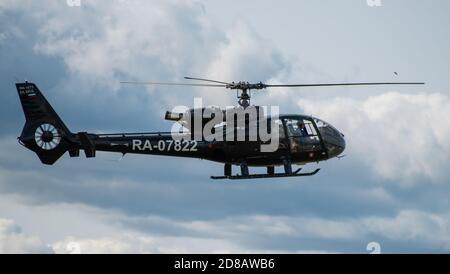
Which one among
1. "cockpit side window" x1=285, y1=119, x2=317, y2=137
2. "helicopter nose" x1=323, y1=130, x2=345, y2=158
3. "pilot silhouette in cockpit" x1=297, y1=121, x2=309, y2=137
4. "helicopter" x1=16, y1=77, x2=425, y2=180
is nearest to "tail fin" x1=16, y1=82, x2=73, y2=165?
"helicopter" x1=16, y1=77, x2=425, y2=180

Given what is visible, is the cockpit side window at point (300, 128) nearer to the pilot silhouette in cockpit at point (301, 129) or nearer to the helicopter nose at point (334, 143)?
the pilot silhouette in cockpit at point (301, 129)

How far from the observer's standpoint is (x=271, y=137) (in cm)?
6944

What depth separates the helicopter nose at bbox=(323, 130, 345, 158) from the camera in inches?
2785

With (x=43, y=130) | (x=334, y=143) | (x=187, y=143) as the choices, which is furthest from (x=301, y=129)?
(x=43, y=130)

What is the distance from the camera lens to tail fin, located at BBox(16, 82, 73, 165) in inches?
2707

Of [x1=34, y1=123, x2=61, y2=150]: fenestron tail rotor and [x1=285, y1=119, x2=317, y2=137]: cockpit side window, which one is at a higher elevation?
[x1=285, y1=119, x2=317, y2=137]: cockpit side window

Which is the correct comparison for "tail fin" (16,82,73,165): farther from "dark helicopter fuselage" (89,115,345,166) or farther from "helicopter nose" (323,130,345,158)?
"helicopter nose" (323,130,345,158)

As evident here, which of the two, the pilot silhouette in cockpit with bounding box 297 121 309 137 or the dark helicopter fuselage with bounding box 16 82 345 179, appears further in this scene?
the pilot silhouette in cockpit with bounding box 297 121 309 137

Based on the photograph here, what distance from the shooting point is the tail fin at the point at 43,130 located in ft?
226

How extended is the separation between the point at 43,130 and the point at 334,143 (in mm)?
18349

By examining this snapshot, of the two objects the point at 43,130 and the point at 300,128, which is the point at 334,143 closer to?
the point at 300,128
